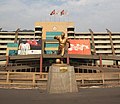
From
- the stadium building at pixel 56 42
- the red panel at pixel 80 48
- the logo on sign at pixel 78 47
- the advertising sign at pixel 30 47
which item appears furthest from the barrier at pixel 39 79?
the logo on sign at pixel 78 47

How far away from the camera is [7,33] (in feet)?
307

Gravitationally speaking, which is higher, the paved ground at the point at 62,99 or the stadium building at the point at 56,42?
the stadium building at the point at 56,42

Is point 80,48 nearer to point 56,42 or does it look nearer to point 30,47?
point 56,42

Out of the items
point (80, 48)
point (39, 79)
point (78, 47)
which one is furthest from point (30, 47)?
point (39, 79)

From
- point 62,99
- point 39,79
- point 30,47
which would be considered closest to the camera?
point 62,99

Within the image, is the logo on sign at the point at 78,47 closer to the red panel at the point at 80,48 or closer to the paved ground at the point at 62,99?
the red panel at the point at 80,48

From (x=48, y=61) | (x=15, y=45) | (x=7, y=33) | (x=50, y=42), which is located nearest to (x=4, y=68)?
(x=48, y=61)

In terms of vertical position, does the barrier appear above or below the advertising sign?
below

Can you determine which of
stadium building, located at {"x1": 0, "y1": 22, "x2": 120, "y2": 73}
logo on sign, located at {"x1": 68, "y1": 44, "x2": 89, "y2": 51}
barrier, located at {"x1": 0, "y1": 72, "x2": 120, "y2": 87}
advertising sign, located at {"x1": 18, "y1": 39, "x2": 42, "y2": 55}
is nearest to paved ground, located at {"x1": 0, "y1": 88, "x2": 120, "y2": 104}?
barrier, located at {"x1": 0, "y1": 72, "x2": 120, "y2": 87}

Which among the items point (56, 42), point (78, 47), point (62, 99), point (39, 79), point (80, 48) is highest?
point (56, 42)

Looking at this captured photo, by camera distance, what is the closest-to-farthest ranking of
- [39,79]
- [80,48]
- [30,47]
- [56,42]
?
[39,79]
[30,47]
[80,48]
[56,42]

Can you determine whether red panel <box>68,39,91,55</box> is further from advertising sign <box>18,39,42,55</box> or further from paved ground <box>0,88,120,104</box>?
paved ground <box>0,88,120,104</box>

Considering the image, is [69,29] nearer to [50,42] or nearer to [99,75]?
[50,42]

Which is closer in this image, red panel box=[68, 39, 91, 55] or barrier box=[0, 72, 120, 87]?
barrier box=[0, 72, 120, 87]
